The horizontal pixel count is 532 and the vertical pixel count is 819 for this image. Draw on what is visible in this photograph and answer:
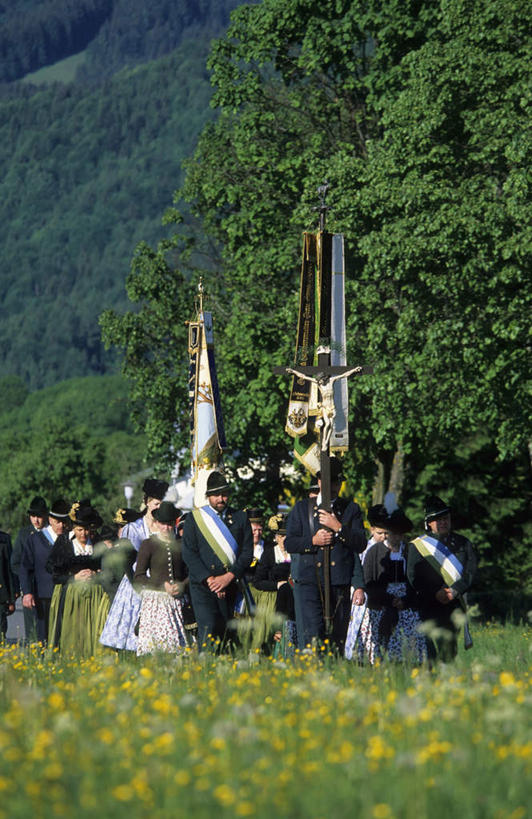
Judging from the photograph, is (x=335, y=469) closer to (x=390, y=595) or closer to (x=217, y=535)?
(x=217, y=535)

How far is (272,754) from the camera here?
5156 millimetres

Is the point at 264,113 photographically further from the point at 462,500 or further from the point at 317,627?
the point at 317,627

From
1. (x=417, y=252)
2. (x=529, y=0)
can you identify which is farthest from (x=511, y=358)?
(x=529, y=0)

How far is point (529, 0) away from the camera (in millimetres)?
19609

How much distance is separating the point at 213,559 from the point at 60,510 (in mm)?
3511

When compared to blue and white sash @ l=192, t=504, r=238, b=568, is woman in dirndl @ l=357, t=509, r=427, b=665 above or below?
below

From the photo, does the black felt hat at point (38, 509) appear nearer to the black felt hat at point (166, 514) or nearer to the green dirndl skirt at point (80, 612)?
the green dirndl skirt at point (80, 612)

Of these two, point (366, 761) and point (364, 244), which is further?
point (364, 244)

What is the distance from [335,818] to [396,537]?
7.61 meters

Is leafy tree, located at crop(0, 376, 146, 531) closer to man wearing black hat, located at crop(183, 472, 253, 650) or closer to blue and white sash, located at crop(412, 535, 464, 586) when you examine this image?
man wearing black hat, located at crop(183, 472, 253, 650)

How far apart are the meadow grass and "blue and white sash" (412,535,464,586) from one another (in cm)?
447

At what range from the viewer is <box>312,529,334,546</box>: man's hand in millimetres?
10666

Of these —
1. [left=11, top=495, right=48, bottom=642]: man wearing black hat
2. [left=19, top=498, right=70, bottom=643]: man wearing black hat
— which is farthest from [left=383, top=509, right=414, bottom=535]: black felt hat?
[left=11, top=495, right=48, bottom=642]: man wearing black hat

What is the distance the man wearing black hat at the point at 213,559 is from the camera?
448 inches
